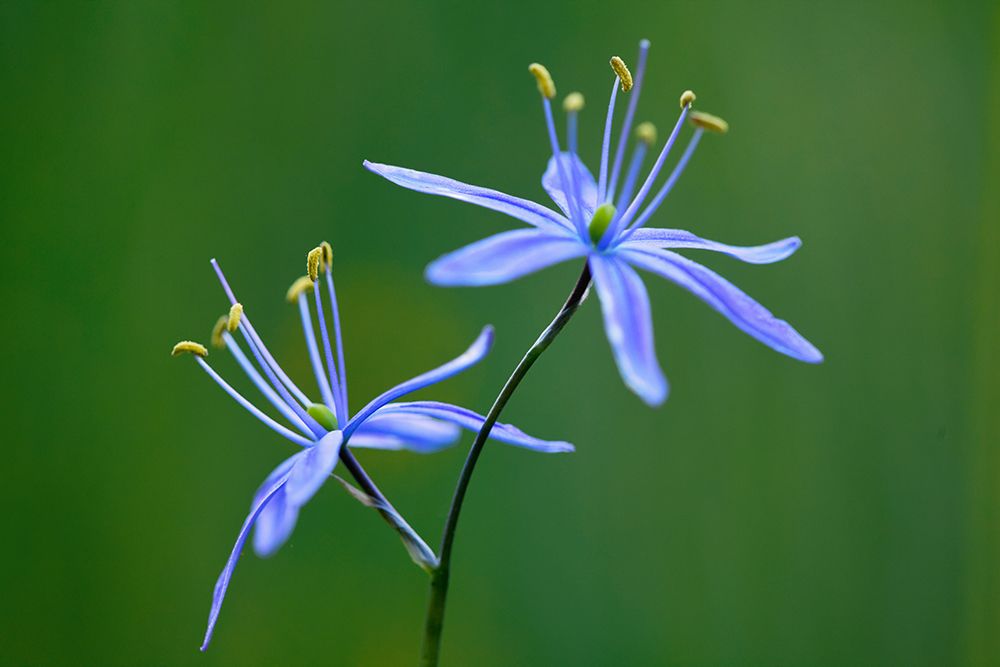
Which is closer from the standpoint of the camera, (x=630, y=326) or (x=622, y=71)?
(x=630, y=326)

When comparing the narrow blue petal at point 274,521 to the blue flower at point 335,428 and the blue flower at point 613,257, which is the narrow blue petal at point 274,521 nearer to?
the blue flower at point 335,428

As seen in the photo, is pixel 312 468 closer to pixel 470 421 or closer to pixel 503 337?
pixel 470 421

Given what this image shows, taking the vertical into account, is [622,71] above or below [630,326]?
above

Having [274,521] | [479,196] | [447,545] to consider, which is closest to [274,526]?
[274,521]

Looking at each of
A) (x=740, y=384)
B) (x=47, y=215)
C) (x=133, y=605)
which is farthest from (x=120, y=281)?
(x=740, y=384)

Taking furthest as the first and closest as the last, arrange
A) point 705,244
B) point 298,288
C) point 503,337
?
point 503,337 < point 298,288 < point 705,244

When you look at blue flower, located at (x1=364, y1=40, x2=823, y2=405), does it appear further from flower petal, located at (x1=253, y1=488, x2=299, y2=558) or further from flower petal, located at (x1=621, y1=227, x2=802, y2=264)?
flower petal, located at (x1=253, y1=488, x2=299, y2=558)
